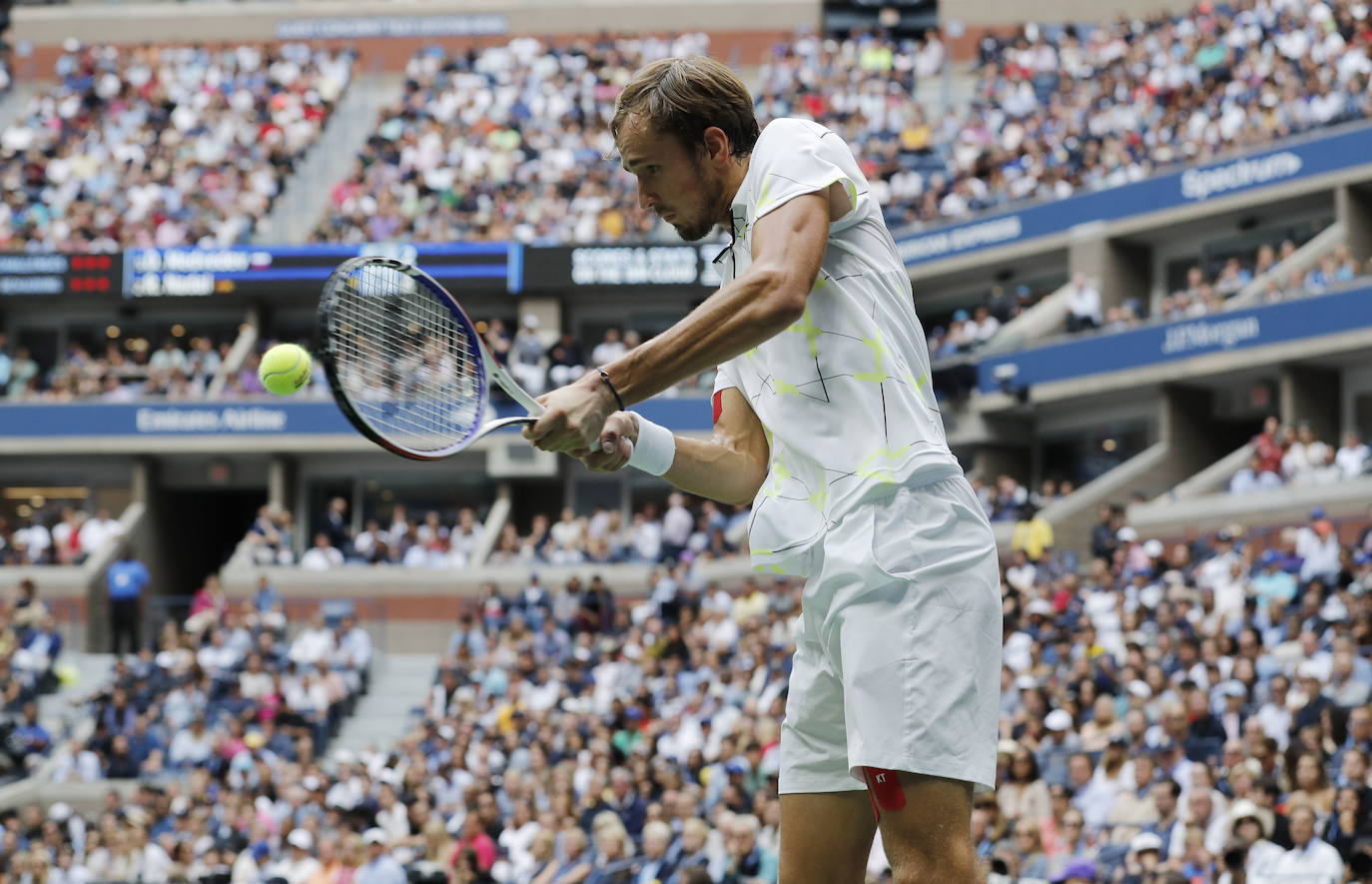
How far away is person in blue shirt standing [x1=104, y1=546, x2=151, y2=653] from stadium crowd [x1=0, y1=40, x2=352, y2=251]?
7518 millimetres

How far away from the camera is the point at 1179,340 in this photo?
81.9 ft

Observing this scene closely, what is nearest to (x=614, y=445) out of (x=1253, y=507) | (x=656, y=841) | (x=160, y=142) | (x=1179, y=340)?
(x=656, y=841)

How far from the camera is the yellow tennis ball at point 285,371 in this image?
434 cm

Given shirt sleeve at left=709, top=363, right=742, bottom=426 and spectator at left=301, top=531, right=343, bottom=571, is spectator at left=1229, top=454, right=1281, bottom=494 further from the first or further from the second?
shirt sleeve at left=709, top=363, right=742, bottom=426

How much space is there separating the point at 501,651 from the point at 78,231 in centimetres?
1512

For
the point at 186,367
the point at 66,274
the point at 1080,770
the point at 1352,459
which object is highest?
the point at 66,274

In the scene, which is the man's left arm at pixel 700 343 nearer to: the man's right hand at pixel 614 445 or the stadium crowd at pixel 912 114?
the man's right hand at pixel 614 445

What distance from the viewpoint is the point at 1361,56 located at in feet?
80.8

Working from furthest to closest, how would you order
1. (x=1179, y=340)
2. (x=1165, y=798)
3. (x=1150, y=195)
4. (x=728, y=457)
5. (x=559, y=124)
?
(x=559, y=124), (x=1150, y=195), (x=1179, y=340), (x=1165, y=798), (x=728, y=457)

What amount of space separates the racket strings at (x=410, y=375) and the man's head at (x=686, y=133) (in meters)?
0.58

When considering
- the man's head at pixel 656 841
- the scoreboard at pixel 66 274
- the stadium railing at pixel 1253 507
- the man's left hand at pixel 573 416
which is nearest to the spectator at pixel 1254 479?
the stadium railing at pixel 1253 507

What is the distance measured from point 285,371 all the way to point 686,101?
1.19m

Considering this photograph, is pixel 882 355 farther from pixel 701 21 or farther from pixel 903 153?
pixel 701 21

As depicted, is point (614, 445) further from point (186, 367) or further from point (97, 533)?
point (186, 367)
